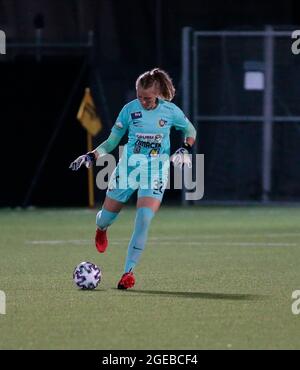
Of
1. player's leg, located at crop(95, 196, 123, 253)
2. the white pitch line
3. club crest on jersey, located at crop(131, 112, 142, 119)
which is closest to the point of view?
club crest on jersey, located at crop(131, 112, 142, 119)

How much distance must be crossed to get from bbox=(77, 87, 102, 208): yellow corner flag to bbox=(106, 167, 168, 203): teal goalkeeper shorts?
31.9ft

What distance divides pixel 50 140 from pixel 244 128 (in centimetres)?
354

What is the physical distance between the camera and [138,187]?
12.2m

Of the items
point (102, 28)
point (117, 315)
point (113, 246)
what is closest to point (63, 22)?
point (102, 28)

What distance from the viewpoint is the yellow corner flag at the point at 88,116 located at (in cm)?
2211

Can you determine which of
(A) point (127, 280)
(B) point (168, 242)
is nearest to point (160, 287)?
(A) point (127, 280)

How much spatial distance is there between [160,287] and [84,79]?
37.1ft

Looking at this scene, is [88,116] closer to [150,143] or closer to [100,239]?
[100,239]

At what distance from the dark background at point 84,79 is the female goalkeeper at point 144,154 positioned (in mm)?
10786

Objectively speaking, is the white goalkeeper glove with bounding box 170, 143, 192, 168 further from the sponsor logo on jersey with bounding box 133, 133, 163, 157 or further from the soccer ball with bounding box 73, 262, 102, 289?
the soccer ball with bounding box 73, 262, 102, 289

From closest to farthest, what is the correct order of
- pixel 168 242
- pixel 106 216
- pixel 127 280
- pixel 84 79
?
pixel 127 280
pixel 106 216
pixel 168 242
pixel 84 79

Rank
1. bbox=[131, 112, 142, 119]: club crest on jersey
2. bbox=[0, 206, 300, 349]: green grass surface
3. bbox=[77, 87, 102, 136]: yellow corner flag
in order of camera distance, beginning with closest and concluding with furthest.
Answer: bbox=[0, 206, 300, 349]: green grass surface, bbox=[131, 112, 142, 119]: club crest on jersey, bbox=[77, 87, 102, 136]: yellow corner flag

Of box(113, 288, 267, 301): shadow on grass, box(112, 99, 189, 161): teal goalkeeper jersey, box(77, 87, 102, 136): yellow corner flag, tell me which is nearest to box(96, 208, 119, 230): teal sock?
box(112, 99, 189, 161): teal goalkeeper jersey

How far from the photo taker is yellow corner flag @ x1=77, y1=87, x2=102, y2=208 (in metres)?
22.1
